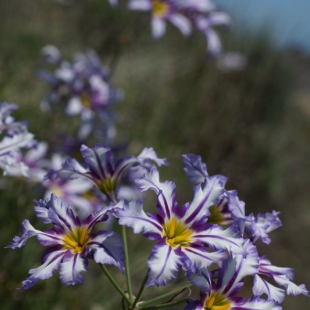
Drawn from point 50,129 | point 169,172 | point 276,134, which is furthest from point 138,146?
point 276,134

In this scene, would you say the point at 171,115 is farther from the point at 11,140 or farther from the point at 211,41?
the point at 11,140

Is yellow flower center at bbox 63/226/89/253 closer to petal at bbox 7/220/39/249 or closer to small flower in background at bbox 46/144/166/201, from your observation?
petal at bbox 7/220/39/249

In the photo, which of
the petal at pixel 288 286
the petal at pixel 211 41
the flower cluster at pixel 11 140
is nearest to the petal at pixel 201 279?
the petal at pixel 288 286

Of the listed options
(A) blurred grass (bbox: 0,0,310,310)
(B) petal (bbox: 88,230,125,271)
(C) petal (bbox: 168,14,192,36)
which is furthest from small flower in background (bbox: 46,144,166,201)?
(C) petal (bbox: 168,14,192,36)

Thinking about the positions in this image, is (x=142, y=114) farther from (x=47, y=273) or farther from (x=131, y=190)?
(x=47, y=273)

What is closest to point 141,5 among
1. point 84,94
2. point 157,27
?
point 157,27

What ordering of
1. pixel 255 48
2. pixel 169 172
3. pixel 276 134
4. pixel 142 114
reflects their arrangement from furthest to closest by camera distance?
pixel 255 48
pixel 276 134
pixel 142 114
pixel 169 172
